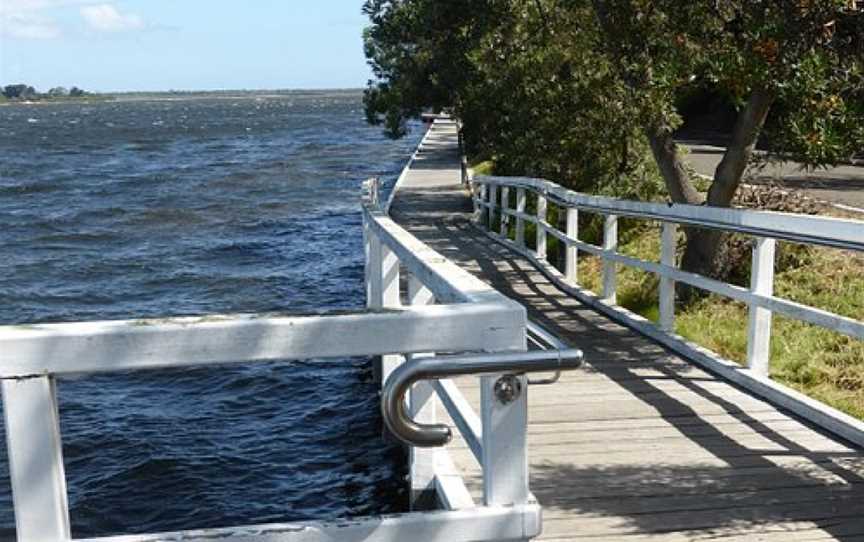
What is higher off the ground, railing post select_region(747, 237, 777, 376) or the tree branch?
the tree branch

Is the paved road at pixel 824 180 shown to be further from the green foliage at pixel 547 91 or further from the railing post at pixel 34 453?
the railing post at pixel 34 453

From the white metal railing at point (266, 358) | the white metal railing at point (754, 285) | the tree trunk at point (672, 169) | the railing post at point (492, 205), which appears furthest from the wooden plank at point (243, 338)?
the railing post at point (492, 205)

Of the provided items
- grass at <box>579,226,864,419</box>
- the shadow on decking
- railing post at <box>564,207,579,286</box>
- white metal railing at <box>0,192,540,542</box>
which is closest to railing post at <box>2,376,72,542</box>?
white metal railing at <box>0,192,540,542</box>

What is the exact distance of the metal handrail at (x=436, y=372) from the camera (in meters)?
2.22

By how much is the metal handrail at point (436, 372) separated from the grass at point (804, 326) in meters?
4.29

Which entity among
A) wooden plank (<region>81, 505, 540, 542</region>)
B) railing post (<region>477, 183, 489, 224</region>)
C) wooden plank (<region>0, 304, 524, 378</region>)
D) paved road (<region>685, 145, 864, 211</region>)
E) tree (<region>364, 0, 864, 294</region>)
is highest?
tree (<region>364, 0, 864, 294</region>)

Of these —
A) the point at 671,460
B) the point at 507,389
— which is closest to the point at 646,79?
the point at 671,460

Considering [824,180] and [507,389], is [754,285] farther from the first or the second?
[824,180]

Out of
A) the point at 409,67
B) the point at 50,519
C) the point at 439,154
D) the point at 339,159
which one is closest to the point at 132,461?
the point at 50,519

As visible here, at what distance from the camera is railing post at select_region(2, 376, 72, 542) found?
2.20 metres

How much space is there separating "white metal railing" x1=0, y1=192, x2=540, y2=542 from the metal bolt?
0.02 m

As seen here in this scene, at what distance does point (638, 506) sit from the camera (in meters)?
4.29

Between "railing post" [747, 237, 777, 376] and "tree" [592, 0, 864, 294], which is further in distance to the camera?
"railing post" [747, 237, 777, 376]

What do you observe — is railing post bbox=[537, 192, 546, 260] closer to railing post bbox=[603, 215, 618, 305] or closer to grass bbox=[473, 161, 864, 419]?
grass bbox=[473, 161, 864, 419]
